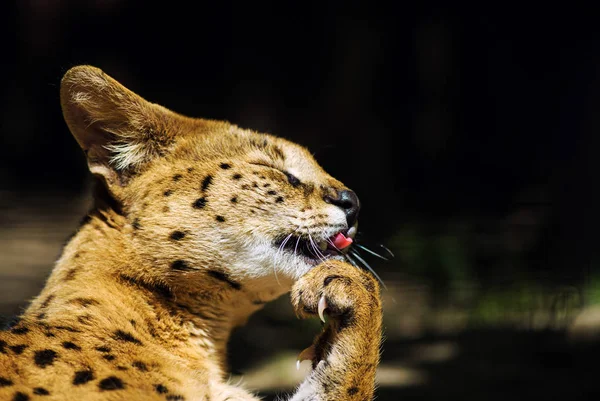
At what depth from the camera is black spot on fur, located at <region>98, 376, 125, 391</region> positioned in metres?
3.02

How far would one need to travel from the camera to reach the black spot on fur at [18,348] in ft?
10.1

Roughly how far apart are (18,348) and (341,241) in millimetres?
1518

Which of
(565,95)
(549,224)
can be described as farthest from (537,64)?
(549,224)

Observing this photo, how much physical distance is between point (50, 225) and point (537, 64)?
5.95 meters

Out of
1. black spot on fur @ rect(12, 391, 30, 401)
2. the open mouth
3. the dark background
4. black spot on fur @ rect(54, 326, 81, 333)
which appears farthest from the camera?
the dark background

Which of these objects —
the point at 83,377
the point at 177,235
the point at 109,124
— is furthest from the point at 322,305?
the point at 109,124

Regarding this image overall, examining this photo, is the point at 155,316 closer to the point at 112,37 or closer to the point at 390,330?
the point at 390,330

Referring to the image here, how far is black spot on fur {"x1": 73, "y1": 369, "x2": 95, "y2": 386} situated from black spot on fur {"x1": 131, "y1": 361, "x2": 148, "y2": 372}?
196 millimetres

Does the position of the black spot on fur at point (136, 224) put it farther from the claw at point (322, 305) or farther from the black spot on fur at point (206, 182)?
the claw at point (322, 305)

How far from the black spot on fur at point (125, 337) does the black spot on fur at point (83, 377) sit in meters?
0.27

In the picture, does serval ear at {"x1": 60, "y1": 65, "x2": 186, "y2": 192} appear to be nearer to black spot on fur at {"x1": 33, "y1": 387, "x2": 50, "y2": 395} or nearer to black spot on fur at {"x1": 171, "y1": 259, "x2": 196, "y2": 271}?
black spot on fur at {"x1": 171, "y1": 259, "x2": 196, "y2": 271}

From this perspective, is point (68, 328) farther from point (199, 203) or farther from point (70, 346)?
point (199, 203)

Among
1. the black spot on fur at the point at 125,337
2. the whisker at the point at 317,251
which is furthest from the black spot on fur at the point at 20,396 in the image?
the whisker at the point at 317,251

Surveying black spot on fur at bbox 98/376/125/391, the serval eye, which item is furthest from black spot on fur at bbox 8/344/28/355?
the serval eye
